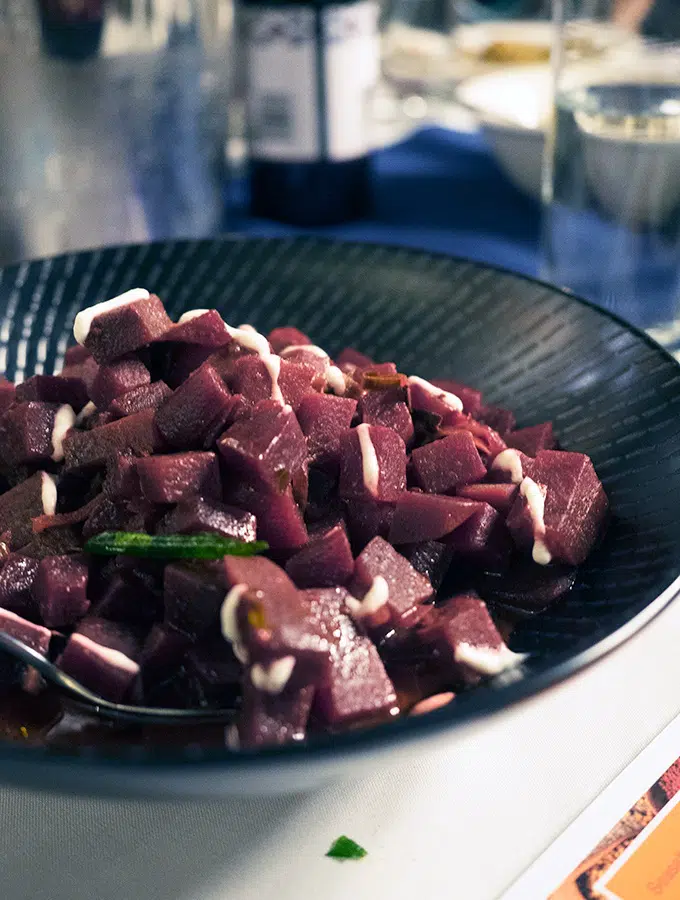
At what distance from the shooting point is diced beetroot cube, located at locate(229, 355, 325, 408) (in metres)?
1.56

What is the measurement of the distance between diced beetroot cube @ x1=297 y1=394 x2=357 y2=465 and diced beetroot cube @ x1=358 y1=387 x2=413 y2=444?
6 cm

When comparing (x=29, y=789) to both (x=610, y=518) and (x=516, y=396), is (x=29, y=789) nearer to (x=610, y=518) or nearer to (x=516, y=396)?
(x=610, y=518)

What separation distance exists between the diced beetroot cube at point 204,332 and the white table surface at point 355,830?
0.70m

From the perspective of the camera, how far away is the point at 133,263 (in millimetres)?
2209

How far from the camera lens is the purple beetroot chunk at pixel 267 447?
141cm

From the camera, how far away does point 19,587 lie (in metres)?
1.45

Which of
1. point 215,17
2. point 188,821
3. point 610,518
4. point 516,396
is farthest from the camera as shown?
point 215,17

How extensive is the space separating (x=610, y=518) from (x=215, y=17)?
6.11ft

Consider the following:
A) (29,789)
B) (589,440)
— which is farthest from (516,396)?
(29,789)

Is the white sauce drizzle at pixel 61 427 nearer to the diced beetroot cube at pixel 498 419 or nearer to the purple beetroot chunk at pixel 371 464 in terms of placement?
the purple beetroot chunk at pixel 371 464

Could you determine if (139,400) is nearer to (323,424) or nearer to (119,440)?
(119,440)

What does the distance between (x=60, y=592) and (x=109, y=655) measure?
5.9 inches

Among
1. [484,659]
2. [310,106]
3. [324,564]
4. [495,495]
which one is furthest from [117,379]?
[310,106]

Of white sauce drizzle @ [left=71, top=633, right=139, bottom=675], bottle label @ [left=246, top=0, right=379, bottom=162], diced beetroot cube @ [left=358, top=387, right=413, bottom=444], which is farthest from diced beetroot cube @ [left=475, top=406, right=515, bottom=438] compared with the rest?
bottle label @ [left=246, top=0, right=379, bottom=162]
